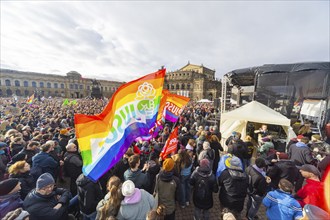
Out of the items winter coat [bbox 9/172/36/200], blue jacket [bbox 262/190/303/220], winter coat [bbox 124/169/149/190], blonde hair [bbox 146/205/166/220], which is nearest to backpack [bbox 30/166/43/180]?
winter coat [bbox 9/172/36/200]

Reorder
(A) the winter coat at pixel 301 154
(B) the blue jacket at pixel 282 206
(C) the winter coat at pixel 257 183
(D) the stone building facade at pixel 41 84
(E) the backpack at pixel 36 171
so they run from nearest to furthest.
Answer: (B) the blue jacket at pixel 282 206 < (C) the winter coat at pixel 257 183 < (E) the backpack at pixel 36 171 < (A) the winter coat at pixel 301 154 < (D) the stone building facade at pixel 41 84

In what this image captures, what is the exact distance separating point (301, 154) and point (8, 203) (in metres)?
6.28

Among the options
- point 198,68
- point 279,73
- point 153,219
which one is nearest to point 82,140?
point 153,219

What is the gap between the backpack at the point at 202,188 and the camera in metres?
2.80

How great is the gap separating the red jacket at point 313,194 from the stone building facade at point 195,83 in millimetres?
49938

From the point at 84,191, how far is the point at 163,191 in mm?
1408

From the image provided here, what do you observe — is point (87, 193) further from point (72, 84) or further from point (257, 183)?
point (72, 84)

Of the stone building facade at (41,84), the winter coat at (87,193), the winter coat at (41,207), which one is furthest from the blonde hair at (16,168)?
the stone building facade at (41,84)

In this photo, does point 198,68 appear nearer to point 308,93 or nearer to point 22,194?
point 308,93

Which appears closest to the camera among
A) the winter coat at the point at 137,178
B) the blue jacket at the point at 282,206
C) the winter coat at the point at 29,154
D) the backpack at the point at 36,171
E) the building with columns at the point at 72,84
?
the blue jacket at the point at 282,206

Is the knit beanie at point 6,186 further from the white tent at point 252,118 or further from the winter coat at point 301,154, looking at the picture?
the white tent at point 252,118

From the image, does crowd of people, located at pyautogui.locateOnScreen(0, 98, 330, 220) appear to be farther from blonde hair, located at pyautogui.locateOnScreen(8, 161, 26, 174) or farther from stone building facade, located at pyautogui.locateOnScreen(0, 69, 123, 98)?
stone building facade, located at pyautogui.locateOnScreen(0, 69, 123, 98)

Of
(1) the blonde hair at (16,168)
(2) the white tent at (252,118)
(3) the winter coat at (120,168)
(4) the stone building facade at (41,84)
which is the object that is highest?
(4) the stone building facade at (41,84)

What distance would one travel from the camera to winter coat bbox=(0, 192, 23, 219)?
190 cm
